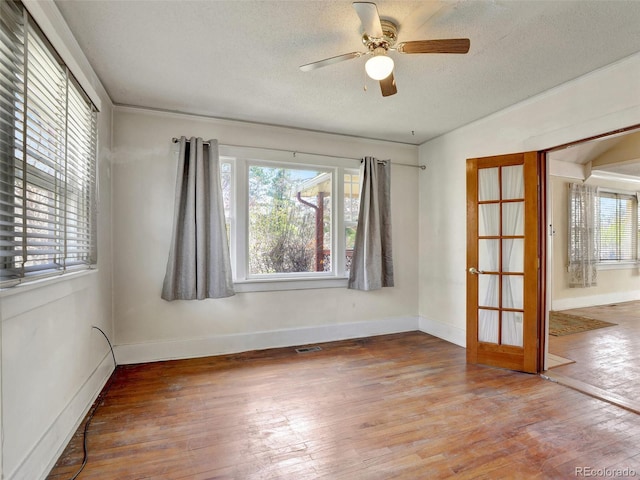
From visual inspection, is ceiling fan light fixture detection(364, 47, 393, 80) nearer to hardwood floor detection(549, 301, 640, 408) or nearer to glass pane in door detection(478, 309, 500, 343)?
glass pane in door detection(478, 309, 500, 343)

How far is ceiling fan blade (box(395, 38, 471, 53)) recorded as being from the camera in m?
1.74

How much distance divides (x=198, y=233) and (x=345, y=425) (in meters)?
2.19

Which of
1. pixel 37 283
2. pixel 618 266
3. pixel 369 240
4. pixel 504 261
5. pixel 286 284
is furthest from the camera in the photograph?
pixel 618 266

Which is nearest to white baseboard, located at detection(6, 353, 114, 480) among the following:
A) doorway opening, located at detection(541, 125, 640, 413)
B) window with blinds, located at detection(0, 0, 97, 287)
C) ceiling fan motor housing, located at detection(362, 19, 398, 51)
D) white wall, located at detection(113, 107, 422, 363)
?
white wall, located at detection(113, 107, 422, 363)

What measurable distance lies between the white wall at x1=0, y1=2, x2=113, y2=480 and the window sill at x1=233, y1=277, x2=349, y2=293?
1.33m

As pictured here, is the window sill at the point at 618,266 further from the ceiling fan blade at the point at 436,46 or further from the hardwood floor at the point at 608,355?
the ceiling fan blade at the point at 436,46

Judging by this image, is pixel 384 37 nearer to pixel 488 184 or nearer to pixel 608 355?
pixel 488 184

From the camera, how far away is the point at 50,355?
5.74ft

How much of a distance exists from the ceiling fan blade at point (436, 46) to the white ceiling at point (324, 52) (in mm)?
165

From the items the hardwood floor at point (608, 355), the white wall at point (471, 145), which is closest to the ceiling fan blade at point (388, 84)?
the white wall at point (471, 145)

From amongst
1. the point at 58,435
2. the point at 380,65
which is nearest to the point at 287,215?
the point at 380,65

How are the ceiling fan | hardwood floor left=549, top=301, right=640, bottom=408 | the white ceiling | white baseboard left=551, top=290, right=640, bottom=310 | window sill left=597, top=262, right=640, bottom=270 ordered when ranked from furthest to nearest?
1. window sill left=597, top=262, right=640, bottom=270
2. white baseboard left=551, top=290, right=640, bottom=310
3. hardwood floor left=549, top=301, right=640, bottom=408
4. the white ceiling
5. the ceiling fan

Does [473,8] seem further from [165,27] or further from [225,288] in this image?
[225,288]

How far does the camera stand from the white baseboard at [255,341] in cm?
315
